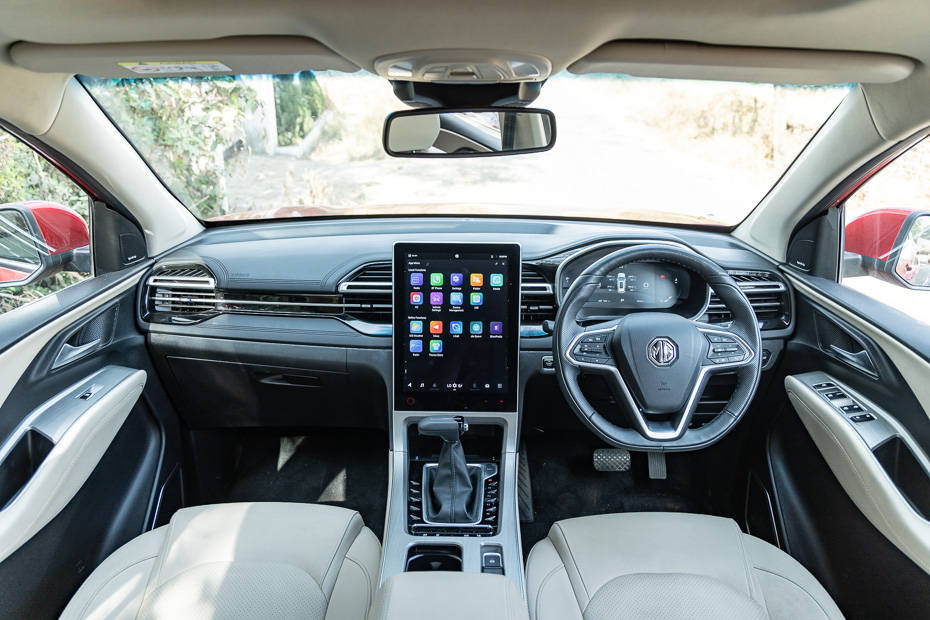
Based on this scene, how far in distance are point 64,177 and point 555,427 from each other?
2.25 meters

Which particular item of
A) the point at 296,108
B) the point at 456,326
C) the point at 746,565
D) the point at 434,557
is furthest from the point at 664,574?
the point at 296,108

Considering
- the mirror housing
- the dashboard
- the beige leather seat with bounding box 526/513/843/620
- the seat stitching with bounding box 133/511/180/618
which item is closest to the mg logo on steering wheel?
the dashboard

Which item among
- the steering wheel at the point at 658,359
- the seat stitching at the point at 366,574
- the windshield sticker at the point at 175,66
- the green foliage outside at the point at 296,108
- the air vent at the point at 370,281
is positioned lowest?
the seat stitching at the point at 366,574

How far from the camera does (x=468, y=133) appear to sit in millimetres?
2031

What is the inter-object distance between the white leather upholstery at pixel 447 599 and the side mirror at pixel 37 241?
72.2 inches

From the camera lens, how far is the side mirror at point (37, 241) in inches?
90.5

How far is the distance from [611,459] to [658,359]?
1261mm

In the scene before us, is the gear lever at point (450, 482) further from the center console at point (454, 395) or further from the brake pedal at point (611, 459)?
the brake pedal at point (611, 459)

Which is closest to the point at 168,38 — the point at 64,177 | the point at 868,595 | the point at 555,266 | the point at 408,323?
the point at 408,323

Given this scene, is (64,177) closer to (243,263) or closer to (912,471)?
(243,263)

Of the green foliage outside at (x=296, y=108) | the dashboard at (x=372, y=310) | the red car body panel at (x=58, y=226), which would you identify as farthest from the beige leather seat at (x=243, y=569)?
the green foliage outside at (x=296, y=108)

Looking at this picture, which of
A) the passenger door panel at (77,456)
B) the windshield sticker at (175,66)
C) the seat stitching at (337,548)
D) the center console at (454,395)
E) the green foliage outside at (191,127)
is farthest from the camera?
the green foliage outside at (191,127)

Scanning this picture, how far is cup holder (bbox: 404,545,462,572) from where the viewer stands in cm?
216

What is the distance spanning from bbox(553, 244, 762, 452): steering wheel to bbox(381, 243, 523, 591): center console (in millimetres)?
359
